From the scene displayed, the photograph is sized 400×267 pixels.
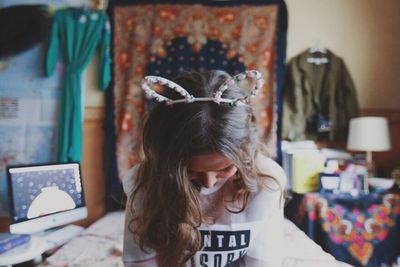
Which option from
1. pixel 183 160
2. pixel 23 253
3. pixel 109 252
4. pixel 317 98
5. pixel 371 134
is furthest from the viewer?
pixel 317 98

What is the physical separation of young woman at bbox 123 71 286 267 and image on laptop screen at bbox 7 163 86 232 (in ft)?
3.26

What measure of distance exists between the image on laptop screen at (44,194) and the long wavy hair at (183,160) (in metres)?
1.03

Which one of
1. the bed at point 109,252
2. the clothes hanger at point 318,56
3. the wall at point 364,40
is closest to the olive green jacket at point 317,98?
the clothes hanger at point 318,56

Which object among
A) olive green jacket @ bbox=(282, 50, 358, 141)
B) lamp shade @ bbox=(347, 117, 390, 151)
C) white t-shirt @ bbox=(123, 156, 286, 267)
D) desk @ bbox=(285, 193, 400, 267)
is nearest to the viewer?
white t-shirt @ bbox=(123, 156, 286, 267)

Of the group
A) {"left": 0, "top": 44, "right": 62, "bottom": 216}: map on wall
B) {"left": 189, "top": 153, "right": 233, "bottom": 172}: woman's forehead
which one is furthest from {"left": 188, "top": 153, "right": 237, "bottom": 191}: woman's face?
{"left": 0, "top": 44, "right": 62, "bottom": 216}: map on wall

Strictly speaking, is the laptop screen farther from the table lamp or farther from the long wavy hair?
the table lamp

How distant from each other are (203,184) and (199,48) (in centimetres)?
157

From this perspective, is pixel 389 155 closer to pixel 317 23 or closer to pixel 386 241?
pixel 386 241

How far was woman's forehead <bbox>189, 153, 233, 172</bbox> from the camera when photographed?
684 millimetres

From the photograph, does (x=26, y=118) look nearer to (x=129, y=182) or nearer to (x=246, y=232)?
(x=129, y=182)

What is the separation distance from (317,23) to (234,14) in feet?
1.89

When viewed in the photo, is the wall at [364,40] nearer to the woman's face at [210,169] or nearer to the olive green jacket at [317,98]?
the olive green jacket at [317,98]

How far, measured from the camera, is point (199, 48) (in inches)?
85.3

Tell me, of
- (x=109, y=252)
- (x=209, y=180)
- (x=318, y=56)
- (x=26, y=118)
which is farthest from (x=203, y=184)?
(x=26, y=118)
